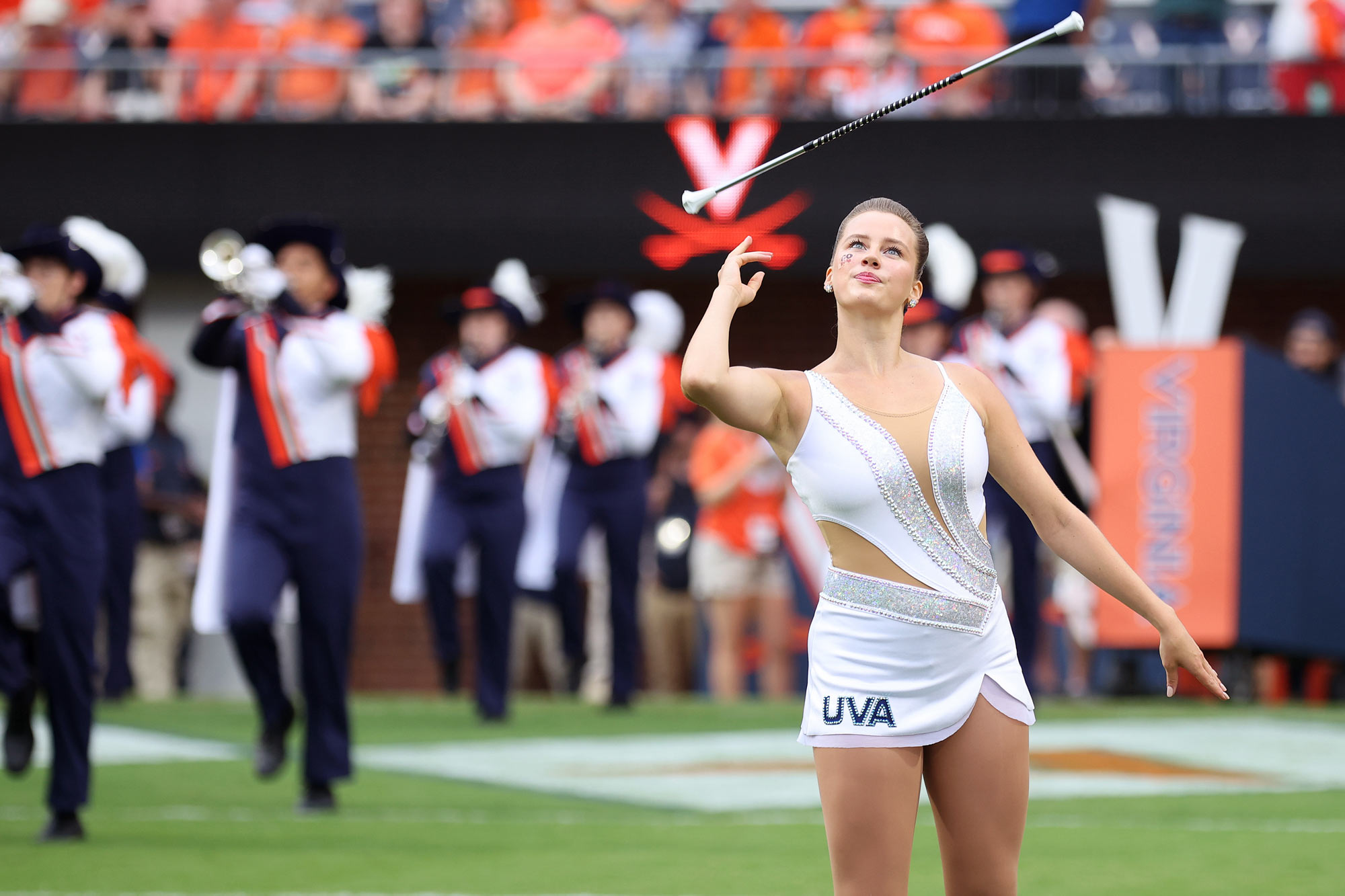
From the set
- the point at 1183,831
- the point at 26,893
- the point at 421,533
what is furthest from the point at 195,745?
the point at 1183,831

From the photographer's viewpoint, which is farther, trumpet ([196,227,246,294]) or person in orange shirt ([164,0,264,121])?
person in orange shirt ([164,0,264,121])

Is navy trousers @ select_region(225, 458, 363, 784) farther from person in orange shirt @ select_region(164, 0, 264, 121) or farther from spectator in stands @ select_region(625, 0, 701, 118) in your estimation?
person in orange shirt @ select_region(164, 0, 264, 121)

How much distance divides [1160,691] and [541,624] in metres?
4.47

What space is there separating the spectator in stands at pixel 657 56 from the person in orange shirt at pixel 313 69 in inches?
76.0

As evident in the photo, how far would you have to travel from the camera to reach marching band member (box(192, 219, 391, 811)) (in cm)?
793

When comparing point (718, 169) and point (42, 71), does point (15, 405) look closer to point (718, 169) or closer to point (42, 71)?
point (718, 169)

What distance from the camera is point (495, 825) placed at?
7.74 m

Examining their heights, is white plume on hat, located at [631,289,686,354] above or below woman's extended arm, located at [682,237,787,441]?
above

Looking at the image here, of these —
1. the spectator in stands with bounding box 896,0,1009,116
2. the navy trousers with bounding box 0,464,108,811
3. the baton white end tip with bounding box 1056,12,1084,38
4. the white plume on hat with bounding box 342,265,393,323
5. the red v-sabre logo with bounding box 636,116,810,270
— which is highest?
the spectator in stands with bounding box 896,0,1009,116

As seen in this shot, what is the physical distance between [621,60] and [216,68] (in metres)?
2.87

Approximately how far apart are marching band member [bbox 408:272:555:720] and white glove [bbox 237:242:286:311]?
3.85m

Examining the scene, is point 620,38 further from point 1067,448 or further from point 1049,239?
point 1067,448

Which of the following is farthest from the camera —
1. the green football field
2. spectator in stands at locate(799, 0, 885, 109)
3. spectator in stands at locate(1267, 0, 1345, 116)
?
spectator in stands at locate(799, 0, 885, 109)

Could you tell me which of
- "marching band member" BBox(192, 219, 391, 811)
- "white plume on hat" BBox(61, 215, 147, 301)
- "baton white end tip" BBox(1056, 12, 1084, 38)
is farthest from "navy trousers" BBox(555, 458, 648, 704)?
"baton white end tip" BBox(1056, 12, 1084, 38)
